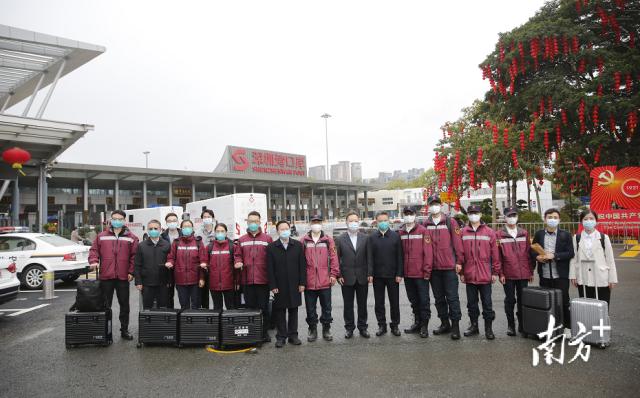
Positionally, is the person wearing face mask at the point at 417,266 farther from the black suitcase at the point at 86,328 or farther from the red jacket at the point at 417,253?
the black suitcase at the point at 86,328

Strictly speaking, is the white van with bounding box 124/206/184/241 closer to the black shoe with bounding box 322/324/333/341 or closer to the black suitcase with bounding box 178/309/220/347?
the black suitcase with bounding box 178/309/220/347

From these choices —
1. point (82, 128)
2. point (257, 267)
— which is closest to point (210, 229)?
point (257, 267)

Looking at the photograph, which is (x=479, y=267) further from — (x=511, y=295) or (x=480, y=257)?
(x=511, y=295)

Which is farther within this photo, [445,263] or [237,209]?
[237,209]

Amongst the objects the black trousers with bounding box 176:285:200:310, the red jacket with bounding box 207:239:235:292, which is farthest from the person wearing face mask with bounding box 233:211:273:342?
the black trousers with bounding box 176:285:200:310

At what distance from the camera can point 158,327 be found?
579cm

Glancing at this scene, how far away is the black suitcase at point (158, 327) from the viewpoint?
19.0 ft

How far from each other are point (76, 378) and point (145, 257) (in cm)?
194

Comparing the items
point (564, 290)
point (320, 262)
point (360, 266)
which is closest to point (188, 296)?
point (320, 262)

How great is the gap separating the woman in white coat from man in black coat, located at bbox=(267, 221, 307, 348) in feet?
12.7

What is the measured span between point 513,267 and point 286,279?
3.28 metres

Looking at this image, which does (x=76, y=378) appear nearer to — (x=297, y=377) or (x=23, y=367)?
(x=23, y=367)

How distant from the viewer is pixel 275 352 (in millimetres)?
5516

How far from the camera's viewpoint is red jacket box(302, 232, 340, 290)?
6.06 metres
